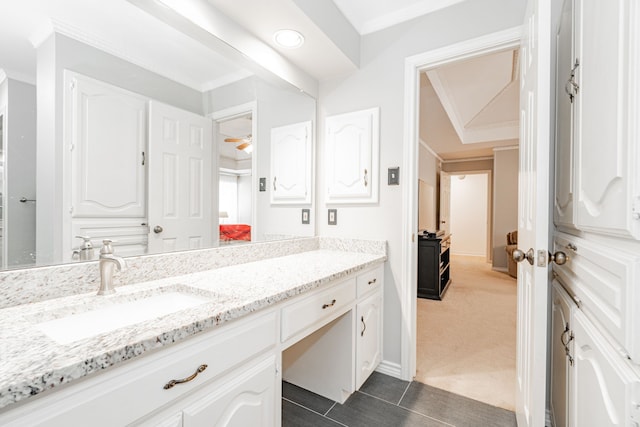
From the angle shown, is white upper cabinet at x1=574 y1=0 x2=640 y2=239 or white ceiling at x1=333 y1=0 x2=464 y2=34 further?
white ceiling at x1=333 y1=0 x2=464 y2=34

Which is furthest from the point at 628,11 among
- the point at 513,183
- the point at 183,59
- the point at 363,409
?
the point at 513,183

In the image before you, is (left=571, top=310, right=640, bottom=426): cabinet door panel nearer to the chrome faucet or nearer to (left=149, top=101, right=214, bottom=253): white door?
the chrome faucet

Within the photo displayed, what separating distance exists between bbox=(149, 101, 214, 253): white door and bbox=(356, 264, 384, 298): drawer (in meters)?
0.90

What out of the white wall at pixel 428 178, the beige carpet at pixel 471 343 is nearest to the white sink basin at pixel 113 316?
the beige carpet at pixel 471 343

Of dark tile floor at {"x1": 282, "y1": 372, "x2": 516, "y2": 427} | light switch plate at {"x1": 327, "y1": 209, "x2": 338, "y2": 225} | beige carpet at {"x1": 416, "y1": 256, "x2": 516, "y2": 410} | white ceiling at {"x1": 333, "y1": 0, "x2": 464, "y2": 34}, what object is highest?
white ceiling at {"x1": 333, "y1": 0, "x2": 464, "y2": 34}

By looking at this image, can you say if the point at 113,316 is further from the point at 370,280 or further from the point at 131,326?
the point at 370,280

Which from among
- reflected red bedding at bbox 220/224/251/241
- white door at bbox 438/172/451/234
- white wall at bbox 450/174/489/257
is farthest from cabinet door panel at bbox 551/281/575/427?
white wall at bbox 450/174/489/257

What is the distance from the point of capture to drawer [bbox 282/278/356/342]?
47.8 inches

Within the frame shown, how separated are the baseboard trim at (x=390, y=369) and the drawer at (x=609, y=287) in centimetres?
125

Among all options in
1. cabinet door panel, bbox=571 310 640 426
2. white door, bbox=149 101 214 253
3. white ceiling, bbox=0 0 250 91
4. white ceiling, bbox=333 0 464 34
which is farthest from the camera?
white ceiling, bbox=333 0 464 34

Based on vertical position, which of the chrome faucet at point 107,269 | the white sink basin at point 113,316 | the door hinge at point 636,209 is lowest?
the white sink basin at point 113,316

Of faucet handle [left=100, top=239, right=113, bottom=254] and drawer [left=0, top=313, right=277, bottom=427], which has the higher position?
faucet handle [left=100, top=239, right=113, bottom=254]

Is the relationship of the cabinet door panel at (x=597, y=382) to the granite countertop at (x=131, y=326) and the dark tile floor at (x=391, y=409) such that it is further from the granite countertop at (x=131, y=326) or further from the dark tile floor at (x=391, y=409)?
the granite countertop at (x=131, y=326)

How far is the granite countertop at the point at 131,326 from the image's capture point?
57cm
